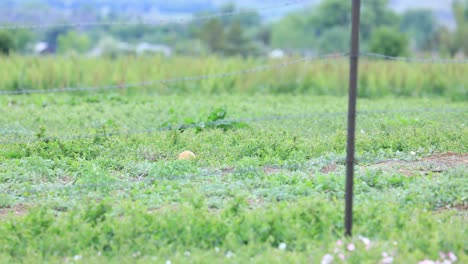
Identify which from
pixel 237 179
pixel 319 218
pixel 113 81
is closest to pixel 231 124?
pixel 237 179

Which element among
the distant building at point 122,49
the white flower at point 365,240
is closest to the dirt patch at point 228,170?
the white flower at point 365,240

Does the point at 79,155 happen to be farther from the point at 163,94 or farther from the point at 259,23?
the point at 259,23

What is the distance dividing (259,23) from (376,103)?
5859 cm

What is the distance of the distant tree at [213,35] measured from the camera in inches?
1695

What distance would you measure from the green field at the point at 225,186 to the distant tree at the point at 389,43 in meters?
18.8

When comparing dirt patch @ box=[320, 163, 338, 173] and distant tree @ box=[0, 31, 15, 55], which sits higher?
dirt patch @ box=[320, 163, 338, 173]

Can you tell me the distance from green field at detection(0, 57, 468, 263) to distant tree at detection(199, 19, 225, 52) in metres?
31.1

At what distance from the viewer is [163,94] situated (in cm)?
1430

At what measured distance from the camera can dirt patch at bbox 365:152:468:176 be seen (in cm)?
691

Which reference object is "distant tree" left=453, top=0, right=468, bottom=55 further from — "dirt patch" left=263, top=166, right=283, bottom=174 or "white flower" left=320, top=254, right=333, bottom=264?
"white flower" left=320, top=254, right=333, bottom=264

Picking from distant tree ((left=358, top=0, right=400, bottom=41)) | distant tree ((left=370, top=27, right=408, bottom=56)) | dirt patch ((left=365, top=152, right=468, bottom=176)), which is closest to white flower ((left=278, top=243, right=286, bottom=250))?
dirt patch ((left=365, top=152, right=468, bottom=176))

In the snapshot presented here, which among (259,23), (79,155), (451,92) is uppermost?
(79,155)

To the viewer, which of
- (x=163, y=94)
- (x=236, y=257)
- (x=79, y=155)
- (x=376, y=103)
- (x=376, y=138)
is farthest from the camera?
(x=163, y=94)

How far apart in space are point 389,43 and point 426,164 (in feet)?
79.0
